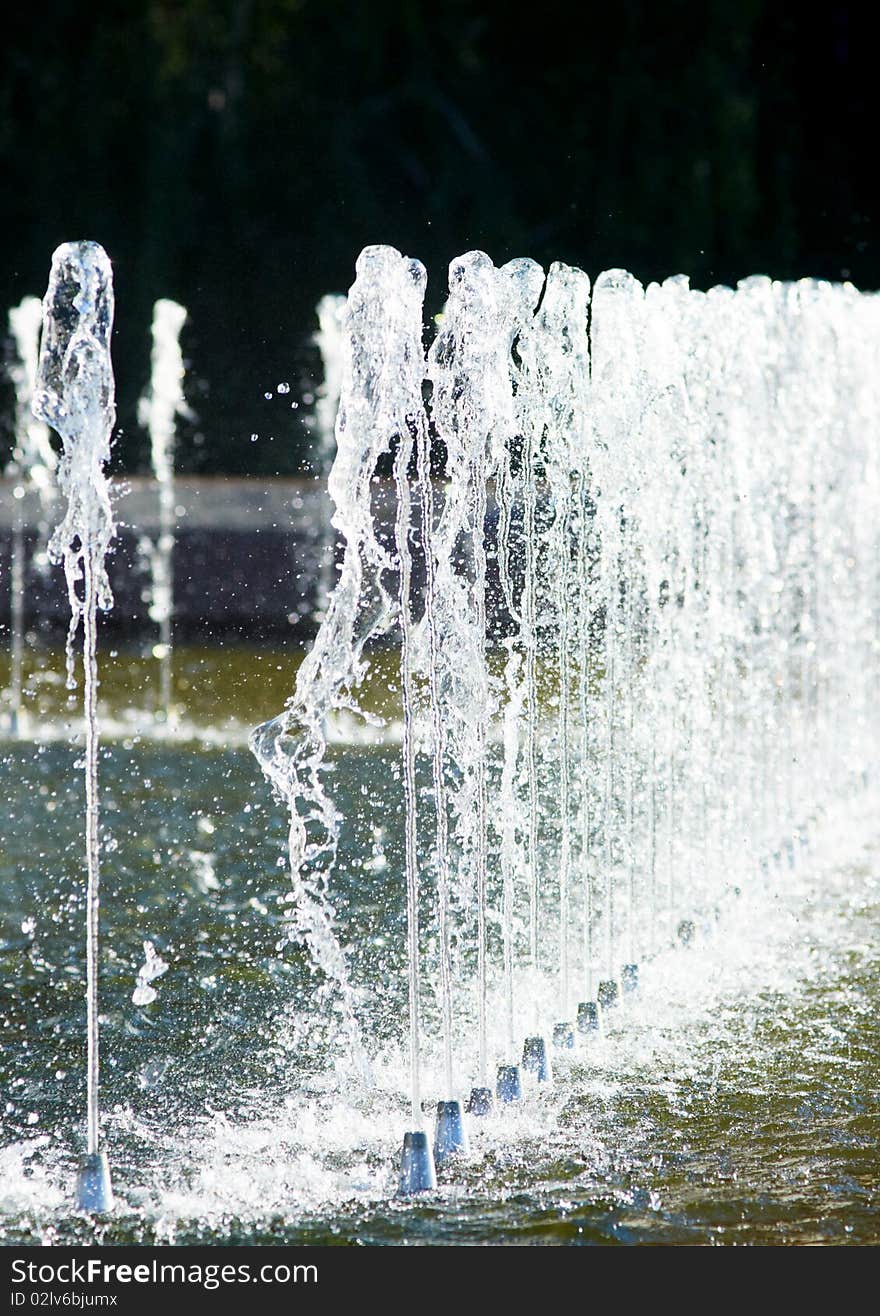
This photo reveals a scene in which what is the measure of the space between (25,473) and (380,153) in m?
6.13

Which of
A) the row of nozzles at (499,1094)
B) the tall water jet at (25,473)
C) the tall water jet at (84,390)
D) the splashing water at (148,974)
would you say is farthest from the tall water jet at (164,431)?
the tall water jet at (84,390)

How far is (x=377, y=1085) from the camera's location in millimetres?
4668

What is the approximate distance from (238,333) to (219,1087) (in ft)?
51.1

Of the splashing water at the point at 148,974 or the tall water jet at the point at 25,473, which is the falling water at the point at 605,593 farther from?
the tall water jet at the point at 25,473

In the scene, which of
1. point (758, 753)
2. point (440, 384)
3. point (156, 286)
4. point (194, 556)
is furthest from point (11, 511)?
point (440, 384)

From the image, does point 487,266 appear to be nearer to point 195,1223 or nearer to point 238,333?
point 195,1223

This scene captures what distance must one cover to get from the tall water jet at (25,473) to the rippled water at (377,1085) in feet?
24.3

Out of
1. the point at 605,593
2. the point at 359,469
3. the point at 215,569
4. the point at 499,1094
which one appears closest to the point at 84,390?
the point at 359,469

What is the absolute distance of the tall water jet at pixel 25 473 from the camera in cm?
1504

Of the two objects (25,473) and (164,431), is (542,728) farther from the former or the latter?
(164,431)

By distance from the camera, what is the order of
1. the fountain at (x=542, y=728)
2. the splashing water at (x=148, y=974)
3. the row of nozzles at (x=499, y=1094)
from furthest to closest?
1. the splashing water at (x=148, y=974)
2. the fountain at (x=542, y=728)
3. the row of nozzles at (x=499, y=1094)

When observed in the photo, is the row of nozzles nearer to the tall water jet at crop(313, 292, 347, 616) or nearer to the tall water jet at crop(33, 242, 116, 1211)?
the tall water jet at crop(33, 242, 116, 1211)

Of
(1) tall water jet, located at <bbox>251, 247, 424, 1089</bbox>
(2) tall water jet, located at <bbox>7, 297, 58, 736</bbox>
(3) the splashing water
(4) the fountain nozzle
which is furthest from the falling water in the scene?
(2) tall water jet, located at <bbox>7, 297, 58, 736</bbox>

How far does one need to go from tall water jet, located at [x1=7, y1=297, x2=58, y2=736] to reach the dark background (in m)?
1.39
